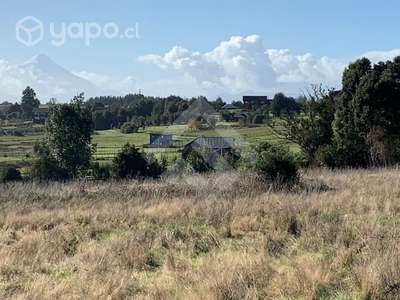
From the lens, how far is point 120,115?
55812mm

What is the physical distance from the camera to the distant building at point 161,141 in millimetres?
27469

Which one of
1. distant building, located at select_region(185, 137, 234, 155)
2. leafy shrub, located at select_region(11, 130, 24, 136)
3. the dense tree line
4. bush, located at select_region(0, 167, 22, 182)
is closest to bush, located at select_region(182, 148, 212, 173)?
distant building, located at select_region(185, 137, 234, 155)

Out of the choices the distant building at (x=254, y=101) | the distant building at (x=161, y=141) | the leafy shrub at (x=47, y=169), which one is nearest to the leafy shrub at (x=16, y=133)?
the distant building at (x=254, y=101)

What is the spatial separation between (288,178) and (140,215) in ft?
15.2

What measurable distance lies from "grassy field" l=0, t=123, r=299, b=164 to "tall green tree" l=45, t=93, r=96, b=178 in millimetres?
2708

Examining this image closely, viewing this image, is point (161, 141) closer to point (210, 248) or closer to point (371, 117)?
point (371, 117)

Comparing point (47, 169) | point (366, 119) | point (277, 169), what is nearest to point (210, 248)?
point (277, 169)

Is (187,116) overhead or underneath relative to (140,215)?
overhead

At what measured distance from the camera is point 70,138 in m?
29.9

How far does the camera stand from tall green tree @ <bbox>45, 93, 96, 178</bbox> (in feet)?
95.5

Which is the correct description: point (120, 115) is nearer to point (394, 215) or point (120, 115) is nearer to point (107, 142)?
point (107, 142)

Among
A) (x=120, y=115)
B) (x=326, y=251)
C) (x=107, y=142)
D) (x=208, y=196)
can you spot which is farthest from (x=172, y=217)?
(x=120, y=115)

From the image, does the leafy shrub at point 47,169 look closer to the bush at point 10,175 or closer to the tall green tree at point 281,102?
the bush at point 10,175

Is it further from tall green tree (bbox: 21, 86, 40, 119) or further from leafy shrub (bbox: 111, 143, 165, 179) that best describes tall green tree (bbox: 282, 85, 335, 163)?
tall green tree (bbox: 21, 86, 40, 119)
